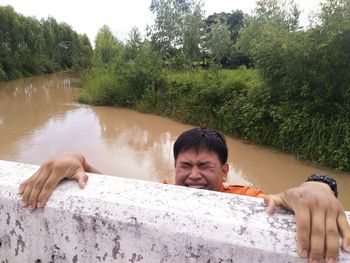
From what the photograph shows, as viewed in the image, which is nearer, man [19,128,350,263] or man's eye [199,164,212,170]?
man [19,128,350,263]

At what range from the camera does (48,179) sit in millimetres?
984

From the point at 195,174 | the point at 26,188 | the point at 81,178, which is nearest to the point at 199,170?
the point at 195,174

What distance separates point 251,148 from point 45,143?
4.68 meters

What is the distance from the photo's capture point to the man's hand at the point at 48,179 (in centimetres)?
94

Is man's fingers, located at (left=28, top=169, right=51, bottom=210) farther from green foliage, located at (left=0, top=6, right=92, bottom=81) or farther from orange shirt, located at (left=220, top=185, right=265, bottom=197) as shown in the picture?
green foliage, located at (left=0, top=6, right=92, bottom=81)

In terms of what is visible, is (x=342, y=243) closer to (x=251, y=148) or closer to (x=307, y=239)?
(x=307, y=239)

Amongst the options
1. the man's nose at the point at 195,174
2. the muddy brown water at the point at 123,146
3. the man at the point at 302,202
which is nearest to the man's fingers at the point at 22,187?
the man at the point at 302,202

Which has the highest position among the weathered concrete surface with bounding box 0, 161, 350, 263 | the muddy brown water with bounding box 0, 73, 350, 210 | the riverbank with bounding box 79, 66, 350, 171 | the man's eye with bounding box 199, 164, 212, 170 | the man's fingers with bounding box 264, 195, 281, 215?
the man's fingers with bounding box 264, 195, 281, 215

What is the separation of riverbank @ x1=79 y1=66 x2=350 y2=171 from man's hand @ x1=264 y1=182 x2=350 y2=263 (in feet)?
18.7

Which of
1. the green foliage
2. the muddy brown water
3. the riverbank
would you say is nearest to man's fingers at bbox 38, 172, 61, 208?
the muddy brown water

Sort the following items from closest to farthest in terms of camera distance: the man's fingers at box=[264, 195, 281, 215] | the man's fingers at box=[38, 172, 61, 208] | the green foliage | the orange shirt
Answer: the man's fingers at box=[264, 195, 281, 215], the man's fingers at box=[38, 172, 61, 208], the orange shirt, the green foliage

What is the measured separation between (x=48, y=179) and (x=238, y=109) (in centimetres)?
745

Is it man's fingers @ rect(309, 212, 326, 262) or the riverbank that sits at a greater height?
man's fingers @ rect(309, 212, 326, 262)

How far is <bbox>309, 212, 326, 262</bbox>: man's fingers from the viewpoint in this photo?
2.35 feet
